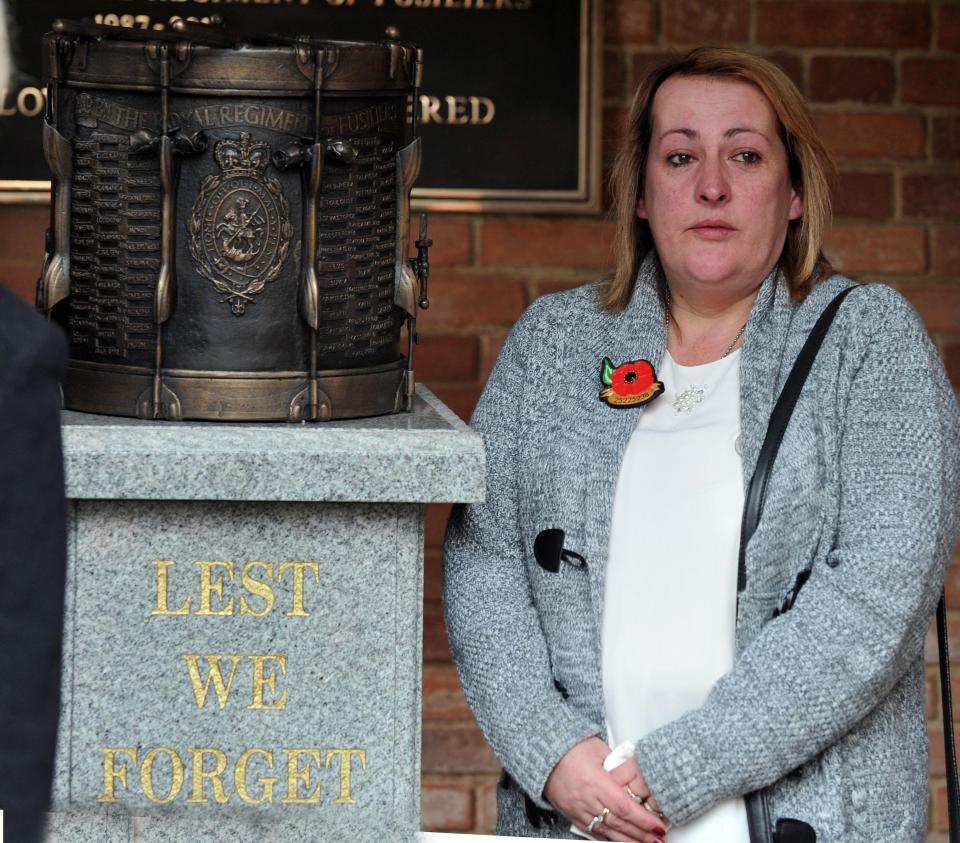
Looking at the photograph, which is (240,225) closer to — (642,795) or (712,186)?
(712,186)

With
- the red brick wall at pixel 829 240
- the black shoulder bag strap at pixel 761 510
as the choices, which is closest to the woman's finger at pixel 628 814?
the black shoulder bag strap at pixel 761 510

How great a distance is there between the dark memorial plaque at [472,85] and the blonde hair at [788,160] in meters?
0.61

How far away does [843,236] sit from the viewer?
9.36 ft

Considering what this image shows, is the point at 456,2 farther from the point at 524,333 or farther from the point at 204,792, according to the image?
the point at 204,792

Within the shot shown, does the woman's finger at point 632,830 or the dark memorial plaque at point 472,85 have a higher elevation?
the dark memorial plaque at point 472,85

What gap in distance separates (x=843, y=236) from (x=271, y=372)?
1.38m

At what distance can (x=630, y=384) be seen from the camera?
199 centimetres

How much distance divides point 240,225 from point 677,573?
660 millimetres

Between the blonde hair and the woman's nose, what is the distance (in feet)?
0.35

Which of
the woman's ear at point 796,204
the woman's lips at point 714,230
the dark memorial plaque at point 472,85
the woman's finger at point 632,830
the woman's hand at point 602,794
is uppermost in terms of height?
the dark memorial plaque at point 472,85

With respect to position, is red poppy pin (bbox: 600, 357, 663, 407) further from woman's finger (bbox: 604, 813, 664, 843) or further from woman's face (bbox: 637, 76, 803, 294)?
woman's finger (bbox: 604, 813, 664, 843)

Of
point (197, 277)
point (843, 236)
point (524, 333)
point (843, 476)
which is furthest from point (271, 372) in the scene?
point (843, 236)

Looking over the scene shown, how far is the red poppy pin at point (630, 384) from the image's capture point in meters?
1.97

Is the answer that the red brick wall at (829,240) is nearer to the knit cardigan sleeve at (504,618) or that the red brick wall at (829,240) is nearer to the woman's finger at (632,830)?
the knit cardigan sleeve at (504,618)
